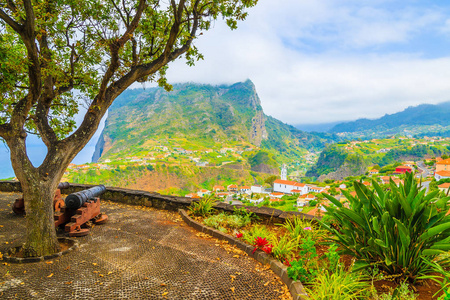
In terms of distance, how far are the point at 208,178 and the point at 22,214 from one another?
65289mm

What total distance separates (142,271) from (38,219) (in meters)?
1.99

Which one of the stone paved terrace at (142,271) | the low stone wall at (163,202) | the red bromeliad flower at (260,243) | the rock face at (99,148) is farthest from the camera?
the rock face at (99,148)

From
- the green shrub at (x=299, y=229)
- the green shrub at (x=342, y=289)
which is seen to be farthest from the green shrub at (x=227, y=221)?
the green shrub at (x=342, y=289)

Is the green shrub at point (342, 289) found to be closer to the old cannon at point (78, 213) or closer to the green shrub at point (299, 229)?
the green shrub at point (299, 229)

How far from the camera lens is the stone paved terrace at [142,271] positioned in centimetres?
286

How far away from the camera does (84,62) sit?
224 inches

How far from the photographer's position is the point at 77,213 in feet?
16.2

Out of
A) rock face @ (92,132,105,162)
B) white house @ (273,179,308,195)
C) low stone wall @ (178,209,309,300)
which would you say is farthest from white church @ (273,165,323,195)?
rock face @ (92,132,105,162)

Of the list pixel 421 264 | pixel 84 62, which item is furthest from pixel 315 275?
pixel 84 62

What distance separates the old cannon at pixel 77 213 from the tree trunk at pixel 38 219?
32.3 inches

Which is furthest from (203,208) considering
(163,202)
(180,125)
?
(180,125)

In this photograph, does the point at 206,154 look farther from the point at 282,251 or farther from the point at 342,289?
the point at 342,289

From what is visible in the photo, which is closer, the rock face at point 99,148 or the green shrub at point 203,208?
the green shrub at point 203,208

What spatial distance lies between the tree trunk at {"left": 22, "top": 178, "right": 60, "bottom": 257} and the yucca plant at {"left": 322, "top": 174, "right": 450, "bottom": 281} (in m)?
4.53
